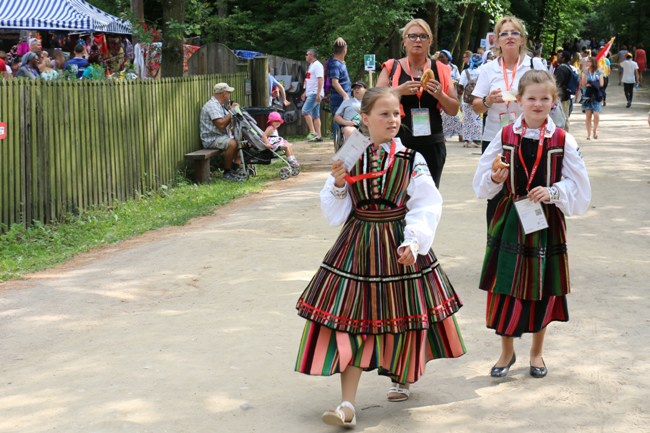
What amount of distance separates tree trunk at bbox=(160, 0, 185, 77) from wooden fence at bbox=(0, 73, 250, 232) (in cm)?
201

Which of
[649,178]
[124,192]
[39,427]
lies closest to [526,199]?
[39,427]

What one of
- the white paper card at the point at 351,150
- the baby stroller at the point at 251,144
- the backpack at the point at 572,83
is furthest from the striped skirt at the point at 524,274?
the backpack at the point at 572,83

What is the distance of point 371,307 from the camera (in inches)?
187

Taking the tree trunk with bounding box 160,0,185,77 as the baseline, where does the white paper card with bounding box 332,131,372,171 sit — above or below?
below

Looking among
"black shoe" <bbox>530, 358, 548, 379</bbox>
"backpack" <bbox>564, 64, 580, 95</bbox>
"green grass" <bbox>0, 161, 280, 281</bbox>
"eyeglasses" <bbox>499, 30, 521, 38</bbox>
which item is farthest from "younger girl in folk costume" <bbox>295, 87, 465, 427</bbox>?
"backpack" <bbox>564, 64, 580, 95</bbox>

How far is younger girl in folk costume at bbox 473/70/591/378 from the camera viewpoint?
5406 mm

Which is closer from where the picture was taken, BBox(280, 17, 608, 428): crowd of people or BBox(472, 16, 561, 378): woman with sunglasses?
BBox(280, 17, 608, 428): crowd of people

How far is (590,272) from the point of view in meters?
8.13

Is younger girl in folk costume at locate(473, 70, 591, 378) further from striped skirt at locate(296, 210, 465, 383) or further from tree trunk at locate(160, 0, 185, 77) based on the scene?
tree trunk at locate(160, 0, 185, 77)

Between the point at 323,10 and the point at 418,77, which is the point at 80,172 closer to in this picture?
the point at 418,77

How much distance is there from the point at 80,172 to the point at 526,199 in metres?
7.38

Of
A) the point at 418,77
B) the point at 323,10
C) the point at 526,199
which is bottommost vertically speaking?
the point at 526,199

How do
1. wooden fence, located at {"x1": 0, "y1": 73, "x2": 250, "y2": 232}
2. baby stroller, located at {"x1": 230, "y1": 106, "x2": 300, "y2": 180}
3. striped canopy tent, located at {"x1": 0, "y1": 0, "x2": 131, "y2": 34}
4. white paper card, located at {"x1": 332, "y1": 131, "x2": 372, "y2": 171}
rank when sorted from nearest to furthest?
1. white paper card, located at {"x1": 332, "y1": 131, "x2": 372, "y2": 171}
2. wooden fence, located at {"x1": 0, "y1": 73, "x2": 250, "y2": 232}
3. baby stroller, located at {"x1": 230, "y1": 106, "x2": 300, "y2": 180}
4. striped canopy tent, located at {"x1": 0, "y1": 0, "x2": 131, "y2": 34}

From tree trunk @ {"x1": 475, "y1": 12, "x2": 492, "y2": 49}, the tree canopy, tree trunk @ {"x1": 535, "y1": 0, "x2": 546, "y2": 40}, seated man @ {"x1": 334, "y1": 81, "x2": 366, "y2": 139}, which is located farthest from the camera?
tree trunk @ {"x1": 535, "y1": 0, "x2": 546, "y2": 40}
